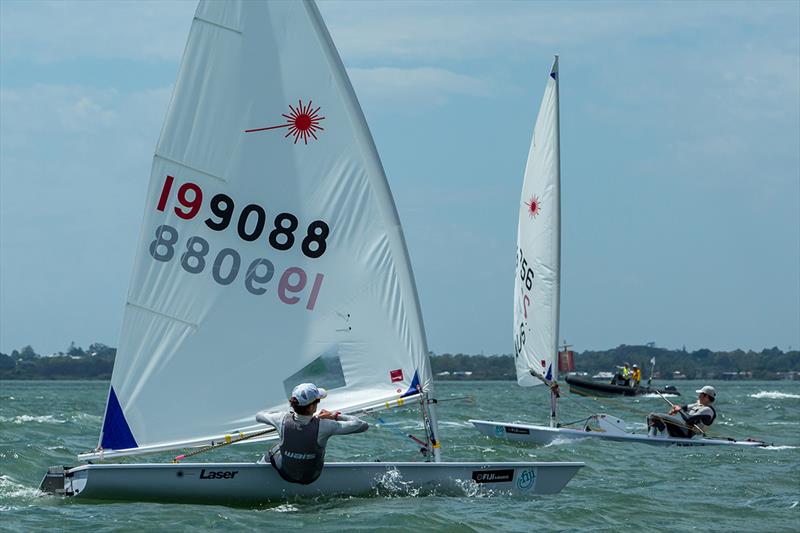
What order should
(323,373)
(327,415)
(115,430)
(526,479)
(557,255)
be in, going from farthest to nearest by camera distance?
(557,255)
(526,479)
(323,373)
(115,430)
(327,415)

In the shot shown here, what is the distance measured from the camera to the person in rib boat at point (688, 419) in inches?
774

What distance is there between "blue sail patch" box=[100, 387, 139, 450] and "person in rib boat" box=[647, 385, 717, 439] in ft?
36.0

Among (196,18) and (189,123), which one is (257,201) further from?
(196,18)

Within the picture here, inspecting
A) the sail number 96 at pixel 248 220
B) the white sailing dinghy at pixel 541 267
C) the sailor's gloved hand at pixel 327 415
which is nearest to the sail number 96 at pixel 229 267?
the sail number 96 at pixel 248 220

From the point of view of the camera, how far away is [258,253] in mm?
11227

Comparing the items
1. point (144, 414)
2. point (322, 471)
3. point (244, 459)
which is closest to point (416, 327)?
point (322, 471)

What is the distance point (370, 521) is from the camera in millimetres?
10250

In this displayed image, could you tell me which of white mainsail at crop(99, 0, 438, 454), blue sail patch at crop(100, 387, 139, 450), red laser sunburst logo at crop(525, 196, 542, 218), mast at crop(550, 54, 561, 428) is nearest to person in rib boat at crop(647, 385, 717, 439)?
mast at crop(550, 54, 561, 428)

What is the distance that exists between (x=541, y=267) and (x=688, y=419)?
155 inches

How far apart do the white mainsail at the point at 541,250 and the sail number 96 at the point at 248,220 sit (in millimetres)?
11107

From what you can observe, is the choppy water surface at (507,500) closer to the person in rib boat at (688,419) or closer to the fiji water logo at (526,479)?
the fiji water logo at (526,479)

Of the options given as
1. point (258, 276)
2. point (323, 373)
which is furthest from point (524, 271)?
point (258, 276)

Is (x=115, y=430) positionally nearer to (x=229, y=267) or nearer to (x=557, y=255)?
(x=229, y=267)

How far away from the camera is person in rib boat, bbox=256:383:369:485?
10586mm
